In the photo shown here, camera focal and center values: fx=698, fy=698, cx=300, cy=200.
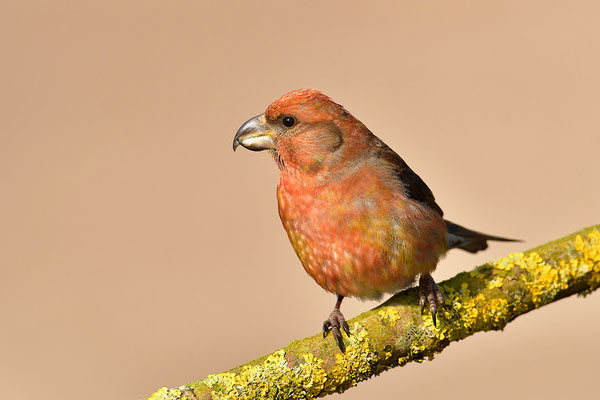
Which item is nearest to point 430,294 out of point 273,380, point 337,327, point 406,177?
point 337,327

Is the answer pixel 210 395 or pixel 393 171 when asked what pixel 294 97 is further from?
pixel 210 395

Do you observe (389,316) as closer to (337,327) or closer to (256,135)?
(337,327)

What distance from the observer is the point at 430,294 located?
3.92 m

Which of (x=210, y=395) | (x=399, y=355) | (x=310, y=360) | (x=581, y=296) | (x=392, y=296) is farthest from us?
(x=581, y=296)

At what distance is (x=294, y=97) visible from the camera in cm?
434

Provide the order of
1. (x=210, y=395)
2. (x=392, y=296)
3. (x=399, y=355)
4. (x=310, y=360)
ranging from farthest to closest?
(x=392, y=296) → (x=399, y=355) → (x=310, y=360) → (x=210, y=395)

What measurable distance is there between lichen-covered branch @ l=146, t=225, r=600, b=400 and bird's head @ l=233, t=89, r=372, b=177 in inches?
37.7

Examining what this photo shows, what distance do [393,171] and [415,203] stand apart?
0.80ft

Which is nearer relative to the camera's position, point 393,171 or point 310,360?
point 310,360

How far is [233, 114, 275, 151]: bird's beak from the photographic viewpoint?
441cm

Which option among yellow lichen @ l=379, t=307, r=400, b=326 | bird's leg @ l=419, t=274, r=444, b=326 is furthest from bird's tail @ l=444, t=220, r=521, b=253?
yellow lichen @ l=379, t=307, r=400, b=326

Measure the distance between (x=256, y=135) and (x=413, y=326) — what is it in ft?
5.10

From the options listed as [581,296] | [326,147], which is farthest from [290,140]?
[581,296]

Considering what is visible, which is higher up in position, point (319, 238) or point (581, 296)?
point (319, 238)
